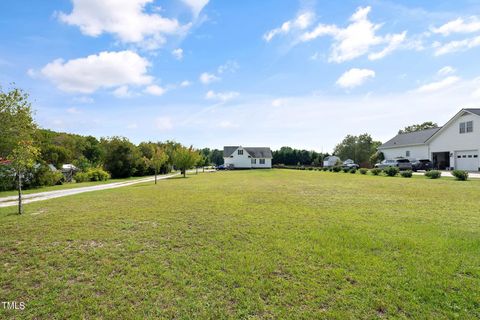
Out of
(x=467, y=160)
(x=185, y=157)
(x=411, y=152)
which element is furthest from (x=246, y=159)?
(x=467, y=160)

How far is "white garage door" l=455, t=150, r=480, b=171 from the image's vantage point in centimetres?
2481

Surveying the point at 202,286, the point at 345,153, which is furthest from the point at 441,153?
the point at 202,286

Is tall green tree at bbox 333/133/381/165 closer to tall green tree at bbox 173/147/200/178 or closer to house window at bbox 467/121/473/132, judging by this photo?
house window at bbox 467/121/473/132

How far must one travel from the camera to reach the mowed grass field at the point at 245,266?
299 cm

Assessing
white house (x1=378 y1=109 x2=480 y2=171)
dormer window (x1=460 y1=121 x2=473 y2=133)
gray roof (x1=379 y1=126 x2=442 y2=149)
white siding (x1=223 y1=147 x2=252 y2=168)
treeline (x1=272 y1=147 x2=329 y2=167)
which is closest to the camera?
white house (x1=378 y1=109 x2=480 y2=171)

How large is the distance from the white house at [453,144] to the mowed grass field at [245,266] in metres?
25.7

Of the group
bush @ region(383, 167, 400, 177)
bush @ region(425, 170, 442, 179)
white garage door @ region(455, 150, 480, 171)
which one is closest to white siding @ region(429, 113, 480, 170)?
white garage door @ region(455, 150, 480, 171)

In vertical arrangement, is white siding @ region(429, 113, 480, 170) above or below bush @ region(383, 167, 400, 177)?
above

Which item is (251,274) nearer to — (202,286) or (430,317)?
(202,286)

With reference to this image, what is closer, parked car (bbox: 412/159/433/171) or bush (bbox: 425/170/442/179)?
bush (bbox: 425/170/442/179)

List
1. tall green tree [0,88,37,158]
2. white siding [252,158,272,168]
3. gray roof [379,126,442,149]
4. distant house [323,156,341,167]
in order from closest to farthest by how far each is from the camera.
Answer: tall green tree [0,88,37,158], gray roof [379,126,442,149], white siding [252,158,272,168], distant house [323,156,341,167]

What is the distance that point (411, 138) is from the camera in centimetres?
3475

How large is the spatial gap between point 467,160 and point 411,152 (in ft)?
26.0

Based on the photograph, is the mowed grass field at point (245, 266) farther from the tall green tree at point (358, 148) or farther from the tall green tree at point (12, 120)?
the tall green tree at point (358, 148)
